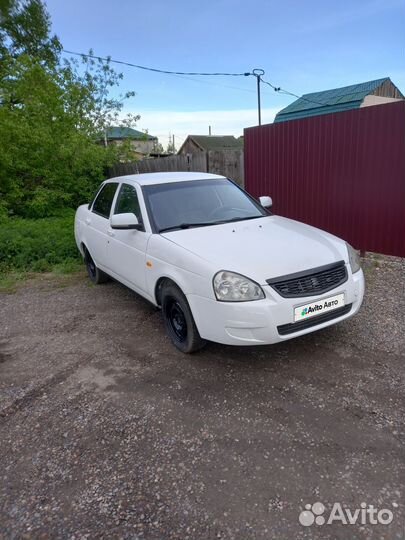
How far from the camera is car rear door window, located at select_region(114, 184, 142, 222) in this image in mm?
4160

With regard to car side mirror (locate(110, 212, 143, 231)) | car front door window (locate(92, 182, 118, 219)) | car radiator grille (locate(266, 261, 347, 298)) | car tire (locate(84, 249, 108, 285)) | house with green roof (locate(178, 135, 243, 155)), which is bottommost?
car tire (locate(84, 249, 108, 285))

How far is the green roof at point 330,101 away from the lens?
2072cm

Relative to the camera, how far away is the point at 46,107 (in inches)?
404

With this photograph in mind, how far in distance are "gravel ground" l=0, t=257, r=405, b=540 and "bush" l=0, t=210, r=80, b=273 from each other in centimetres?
304

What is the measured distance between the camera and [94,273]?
5840mm

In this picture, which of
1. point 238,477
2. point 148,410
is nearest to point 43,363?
point 148,410

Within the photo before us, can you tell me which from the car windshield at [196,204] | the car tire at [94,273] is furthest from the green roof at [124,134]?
the car windshield at [196,204]

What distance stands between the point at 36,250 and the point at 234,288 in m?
5.48

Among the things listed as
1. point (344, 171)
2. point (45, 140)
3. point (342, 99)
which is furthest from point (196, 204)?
point (342, 99)

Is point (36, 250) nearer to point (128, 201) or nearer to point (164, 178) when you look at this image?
point (128, 201)

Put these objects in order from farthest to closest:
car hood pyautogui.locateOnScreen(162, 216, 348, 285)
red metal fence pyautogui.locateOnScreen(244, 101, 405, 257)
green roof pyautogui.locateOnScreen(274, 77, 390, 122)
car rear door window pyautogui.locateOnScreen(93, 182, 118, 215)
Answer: green roof pyautogui.locateOnScreen(274, 77, 390, 122) < red metal fence pyautogui.locateOnScreen(244, 101, 405, 257) < car rear door window pyautogui.locateOnScreen(93, 182, 118, 215) < car hood pyautogui.locateOnScreen(162, 216, 348, 285)

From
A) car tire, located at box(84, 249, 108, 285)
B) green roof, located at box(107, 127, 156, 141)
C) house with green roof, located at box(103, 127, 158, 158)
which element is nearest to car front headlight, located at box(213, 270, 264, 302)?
car tire, located at box(84, 249, 108, 285)

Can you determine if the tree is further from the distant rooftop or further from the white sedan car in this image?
the distant rooftop

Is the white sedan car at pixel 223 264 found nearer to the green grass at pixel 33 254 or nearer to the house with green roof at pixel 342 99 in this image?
the green grass at pixel 33 254
